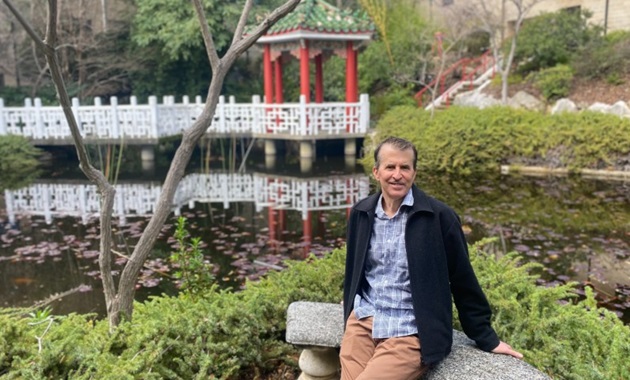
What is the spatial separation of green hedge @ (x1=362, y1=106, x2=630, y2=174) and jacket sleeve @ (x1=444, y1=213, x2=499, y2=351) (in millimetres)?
9373

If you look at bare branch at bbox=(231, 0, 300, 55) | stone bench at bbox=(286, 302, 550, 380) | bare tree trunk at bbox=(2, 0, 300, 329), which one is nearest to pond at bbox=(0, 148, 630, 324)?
bare tree trunk at bbox=(2, 0, 300, 329)

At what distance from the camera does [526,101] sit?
47.6 ft

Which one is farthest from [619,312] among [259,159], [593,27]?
[593,27]

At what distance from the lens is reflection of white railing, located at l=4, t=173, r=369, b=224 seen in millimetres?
8781

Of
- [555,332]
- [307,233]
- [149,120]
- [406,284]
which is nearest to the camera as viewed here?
[406,284]

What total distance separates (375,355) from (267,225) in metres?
5.61

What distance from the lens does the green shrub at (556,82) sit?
13.8 metres

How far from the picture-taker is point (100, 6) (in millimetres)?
19500

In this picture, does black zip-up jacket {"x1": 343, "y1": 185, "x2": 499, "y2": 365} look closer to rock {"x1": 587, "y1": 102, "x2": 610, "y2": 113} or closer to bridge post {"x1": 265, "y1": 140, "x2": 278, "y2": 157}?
rock {"x1": 587, "y1": 102, "x2": 610, "y2": 113}

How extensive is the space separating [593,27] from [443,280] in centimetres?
1596

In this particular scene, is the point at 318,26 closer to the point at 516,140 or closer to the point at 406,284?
the point at 516,140

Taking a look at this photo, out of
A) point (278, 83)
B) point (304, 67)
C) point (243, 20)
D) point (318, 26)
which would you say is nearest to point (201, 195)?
point (304, 67)

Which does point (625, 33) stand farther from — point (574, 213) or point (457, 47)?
point (574, 213)

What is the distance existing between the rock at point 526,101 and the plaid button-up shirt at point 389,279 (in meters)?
13.1
